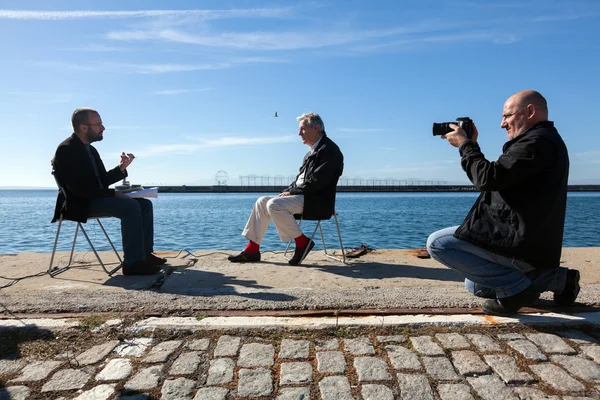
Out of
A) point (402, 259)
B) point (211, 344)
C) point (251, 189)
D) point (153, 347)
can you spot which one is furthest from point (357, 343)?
point (251, 189)

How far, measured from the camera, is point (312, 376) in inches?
82.4

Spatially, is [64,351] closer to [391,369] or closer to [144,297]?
[144,297]

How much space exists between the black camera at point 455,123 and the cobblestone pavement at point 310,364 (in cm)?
135

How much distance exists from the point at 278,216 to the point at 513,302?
259 cm

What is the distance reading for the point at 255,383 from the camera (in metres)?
2.04

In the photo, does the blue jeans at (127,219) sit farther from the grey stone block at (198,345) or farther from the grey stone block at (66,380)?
the grey stone block at (66,380)

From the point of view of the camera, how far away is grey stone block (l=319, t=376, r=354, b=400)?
192cm

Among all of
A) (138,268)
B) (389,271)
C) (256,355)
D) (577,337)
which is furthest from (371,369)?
(138,268)

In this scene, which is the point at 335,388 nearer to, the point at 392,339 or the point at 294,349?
the point at 294,349

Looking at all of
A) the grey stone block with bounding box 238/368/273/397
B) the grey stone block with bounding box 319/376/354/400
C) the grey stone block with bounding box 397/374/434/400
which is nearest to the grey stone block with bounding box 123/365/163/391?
the grey stone block with bounding box 238/368/273/397

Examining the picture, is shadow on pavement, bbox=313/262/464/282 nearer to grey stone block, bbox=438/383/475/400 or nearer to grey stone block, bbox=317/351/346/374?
grey stone block, bbox=317/351/346/374

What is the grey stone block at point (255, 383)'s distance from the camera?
195 centimetres

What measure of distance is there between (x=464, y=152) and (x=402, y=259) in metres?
2.25

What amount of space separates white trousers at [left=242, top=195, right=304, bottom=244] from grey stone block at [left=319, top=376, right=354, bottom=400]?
2.73m
